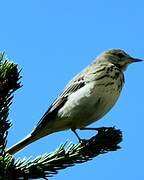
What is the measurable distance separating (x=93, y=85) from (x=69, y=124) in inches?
25.3

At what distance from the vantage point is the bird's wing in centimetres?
596

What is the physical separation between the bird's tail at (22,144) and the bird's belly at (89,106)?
1.97 ft

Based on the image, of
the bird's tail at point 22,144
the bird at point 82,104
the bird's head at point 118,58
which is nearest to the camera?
the bird's tail at point 22,144

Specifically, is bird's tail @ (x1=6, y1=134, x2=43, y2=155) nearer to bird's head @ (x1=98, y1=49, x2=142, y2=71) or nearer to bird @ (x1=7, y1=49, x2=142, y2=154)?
bird @ (x1=7, y1=49, x2=142, y2=154)

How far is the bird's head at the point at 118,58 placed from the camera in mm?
7742

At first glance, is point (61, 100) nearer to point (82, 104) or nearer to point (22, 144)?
point (82, 104)

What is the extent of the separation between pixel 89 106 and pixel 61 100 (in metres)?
0.55

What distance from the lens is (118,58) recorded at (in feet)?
26.2

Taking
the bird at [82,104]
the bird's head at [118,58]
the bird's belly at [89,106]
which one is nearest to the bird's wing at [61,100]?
the bird at [82,104]

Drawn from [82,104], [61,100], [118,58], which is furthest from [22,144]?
[118,58]

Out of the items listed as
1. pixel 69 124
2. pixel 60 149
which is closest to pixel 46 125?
pixel 69 124

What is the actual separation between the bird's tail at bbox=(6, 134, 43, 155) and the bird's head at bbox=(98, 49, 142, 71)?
260cm

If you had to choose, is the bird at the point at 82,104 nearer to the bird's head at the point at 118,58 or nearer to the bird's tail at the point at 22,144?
the bird's tail at the point at 22,144

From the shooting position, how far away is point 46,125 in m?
5.95
